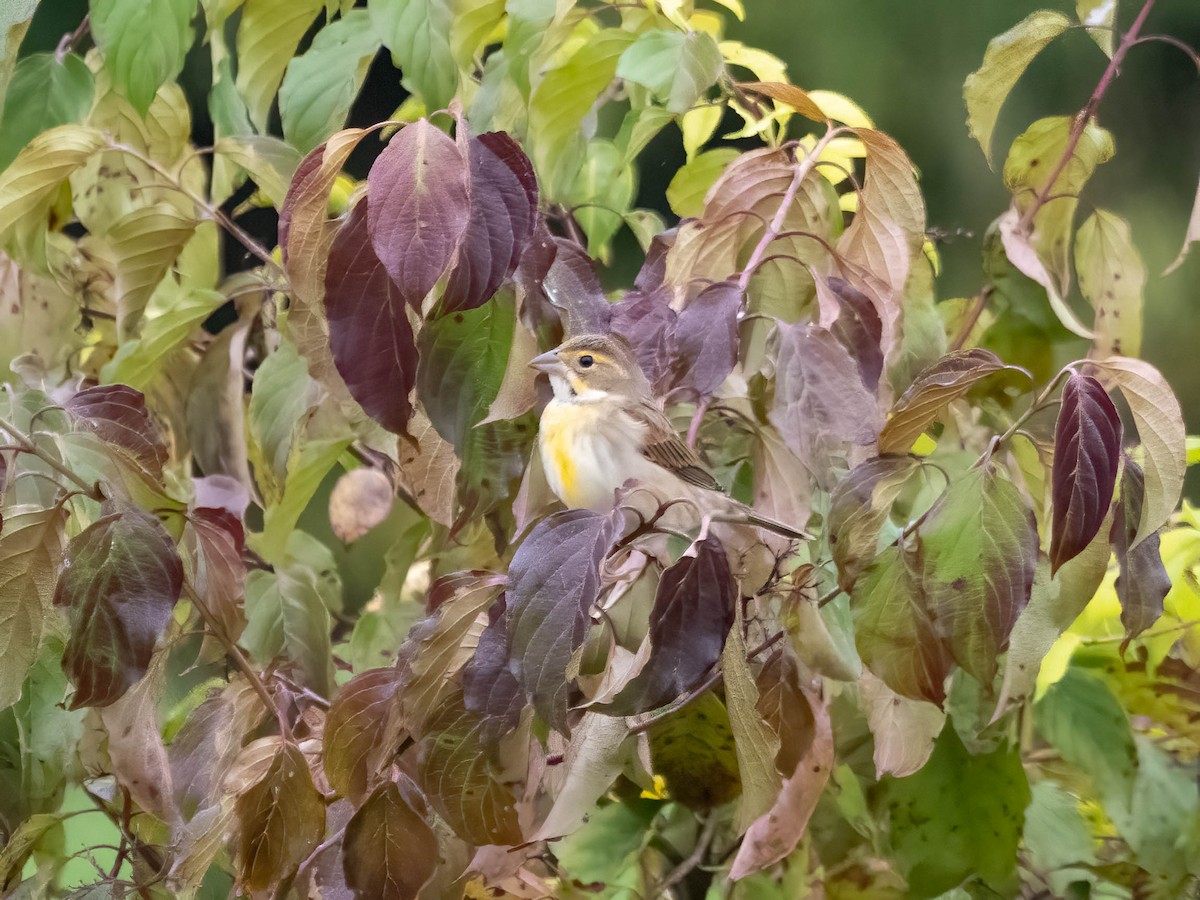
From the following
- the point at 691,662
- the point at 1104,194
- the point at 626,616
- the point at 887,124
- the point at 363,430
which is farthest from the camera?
the point at 1104,194

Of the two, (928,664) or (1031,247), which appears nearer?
(928,664)

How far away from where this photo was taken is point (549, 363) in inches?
30.7

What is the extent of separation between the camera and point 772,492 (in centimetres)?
71

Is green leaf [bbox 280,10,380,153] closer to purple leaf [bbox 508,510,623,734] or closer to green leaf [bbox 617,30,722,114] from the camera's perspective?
green leaf [bbox 617,30,722,114]

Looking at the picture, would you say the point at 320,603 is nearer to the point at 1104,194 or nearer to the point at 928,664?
the point at 928,664

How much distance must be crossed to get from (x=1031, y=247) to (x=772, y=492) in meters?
0.25

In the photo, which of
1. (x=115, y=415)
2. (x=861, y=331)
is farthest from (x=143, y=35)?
(x=861, y=331)

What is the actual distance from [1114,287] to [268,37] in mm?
547

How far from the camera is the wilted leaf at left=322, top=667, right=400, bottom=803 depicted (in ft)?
1.97

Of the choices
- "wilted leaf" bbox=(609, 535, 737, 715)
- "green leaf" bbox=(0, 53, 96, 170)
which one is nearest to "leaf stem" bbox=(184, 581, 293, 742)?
"wilted leaf" bbox=(609, 535, 737, 715)

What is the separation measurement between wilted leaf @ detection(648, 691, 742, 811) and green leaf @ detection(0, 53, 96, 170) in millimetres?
524

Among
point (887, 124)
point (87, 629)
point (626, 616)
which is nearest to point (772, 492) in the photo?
point (626, 616)

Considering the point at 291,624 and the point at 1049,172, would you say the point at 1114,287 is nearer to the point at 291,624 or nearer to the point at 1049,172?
the point at 1049,172

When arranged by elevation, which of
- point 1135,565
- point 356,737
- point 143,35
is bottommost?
point 356,737
